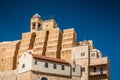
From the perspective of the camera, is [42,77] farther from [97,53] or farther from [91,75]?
[97,53]

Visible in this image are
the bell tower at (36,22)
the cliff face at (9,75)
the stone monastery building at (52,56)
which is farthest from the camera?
the bell tower at (36,22)

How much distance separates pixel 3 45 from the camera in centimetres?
9738

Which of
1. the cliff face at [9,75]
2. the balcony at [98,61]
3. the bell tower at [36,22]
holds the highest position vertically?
the bell tower at [36,22]

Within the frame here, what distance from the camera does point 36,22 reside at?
94.8 meters

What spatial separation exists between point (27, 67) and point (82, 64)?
14.9m

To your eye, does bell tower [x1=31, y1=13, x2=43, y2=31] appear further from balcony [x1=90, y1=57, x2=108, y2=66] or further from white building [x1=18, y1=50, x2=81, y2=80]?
white building [x1=18, y1=50, x2=81, y2=80]

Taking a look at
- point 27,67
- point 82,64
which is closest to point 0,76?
point 27,67

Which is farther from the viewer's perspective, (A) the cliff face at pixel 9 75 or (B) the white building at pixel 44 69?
(A) the cliff face at pixel 9 75

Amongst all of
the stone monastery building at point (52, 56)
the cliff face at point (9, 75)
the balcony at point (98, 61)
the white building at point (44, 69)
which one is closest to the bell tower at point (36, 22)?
the stone monastery building at point (52, 56)

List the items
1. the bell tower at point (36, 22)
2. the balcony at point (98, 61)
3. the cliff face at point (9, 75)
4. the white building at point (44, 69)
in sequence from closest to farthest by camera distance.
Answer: the white building at point (44, 69) < the balcony at point (98, 61) < the cliff face at point (9, 75) < the bell tower at point (36, 22)

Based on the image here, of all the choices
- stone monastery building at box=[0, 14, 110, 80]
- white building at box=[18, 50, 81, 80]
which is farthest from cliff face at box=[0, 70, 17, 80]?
white building at box=[18, 50, 81, 80]

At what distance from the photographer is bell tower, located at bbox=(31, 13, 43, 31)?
94.1 meters

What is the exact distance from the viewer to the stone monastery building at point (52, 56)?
65562 mm

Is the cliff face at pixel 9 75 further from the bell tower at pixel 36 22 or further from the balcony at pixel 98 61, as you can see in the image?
Result: the bell tower at pixel 36 22
